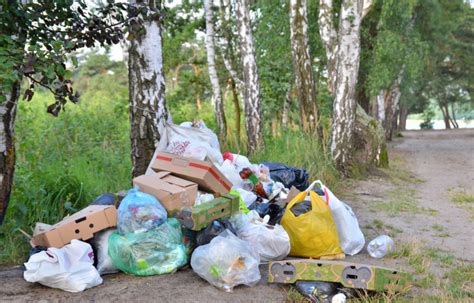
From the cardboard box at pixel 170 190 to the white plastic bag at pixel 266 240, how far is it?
0.54 meters

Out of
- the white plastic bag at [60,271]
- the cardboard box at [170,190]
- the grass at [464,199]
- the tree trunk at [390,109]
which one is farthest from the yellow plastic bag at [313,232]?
the tree trunk at [390,109]

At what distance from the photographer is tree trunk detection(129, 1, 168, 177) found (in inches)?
231

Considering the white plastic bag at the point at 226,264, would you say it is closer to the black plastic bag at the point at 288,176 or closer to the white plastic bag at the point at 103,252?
the white plastic bag at the point at 103,252

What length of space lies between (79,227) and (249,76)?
284 inches

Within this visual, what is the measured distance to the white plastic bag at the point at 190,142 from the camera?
571 centimetres

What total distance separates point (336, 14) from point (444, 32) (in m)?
11.8

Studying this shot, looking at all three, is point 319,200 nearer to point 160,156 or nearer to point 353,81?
point 160,156

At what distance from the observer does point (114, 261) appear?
14.3 ft

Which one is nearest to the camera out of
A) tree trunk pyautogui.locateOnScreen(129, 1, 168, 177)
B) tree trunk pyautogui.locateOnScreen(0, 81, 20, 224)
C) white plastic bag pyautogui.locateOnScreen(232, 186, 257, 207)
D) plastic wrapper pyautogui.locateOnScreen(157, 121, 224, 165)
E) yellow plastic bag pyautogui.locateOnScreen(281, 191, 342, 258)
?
tree trunk pyautogui.locateOnScreen(0, 81, 20, 224)

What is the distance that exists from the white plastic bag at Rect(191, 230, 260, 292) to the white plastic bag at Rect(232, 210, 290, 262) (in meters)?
0.47

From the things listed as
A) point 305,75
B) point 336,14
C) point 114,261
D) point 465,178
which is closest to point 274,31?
point 336,14

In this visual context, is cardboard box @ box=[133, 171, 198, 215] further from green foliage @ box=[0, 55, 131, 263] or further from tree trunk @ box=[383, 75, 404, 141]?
tree trunk @ box=[383, 75, 404, 141]

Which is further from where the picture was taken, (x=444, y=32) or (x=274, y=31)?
(x=444, y=32)

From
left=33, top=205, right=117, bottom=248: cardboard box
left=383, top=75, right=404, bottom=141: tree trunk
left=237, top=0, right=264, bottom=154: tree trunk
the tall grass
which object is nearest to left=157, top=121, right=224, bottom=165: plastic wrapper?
the tall grass
